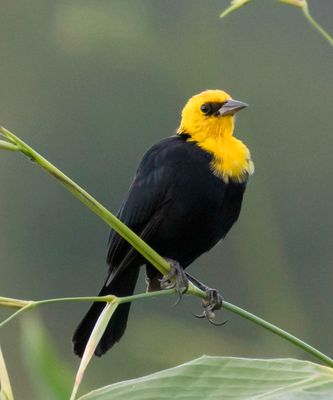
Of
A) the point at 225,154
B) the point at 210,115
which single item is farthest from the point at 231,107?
the point at 225,154

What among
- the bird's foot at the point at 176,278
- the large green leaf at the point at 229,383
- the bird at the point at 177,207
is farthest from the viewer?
the bird at the point at 177,207

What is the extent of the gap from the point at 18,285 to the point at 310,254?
91.8 inches

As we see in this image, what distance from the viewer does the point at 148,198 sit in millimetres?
2734

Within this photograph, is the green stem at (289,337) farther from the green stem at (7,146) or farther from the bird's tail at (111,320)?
the bird's tail at (111,320)

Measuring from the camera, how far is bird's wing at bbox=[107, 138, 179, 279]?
8.81 ft

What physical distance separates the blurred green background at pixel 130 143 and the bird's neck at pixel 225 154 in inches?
53.6

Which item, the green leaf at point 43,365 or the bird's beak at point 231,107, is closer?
the green leaf at point 43,365

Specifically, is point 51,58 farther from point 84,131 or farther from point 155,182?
point 155,182

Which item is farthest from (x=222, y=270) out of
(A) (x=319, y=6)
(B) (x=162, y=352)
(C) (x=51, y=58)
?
(B) (x=162, y=352)

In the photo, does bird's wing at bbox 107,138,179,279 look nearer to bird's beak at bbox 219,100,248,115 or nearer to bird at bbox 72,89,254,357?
bird at bbox 72,89,254,357

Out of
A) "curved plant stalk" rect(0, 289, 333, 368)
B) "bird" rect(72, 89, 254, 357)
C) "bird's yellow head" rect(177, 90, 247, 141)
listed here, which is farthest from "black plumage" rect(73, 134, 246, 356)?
"curved plant stalk" rect(0, 289, 333, 368)

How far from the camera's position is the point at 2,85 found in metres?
11.7

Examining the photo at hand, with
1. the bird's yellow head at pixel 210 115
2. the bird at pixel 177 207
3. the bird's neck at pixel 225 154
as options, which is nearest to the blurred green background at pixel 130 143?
the bird's yellow head at pixel 210 115

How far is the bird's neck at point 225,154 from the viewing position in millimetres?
2729
